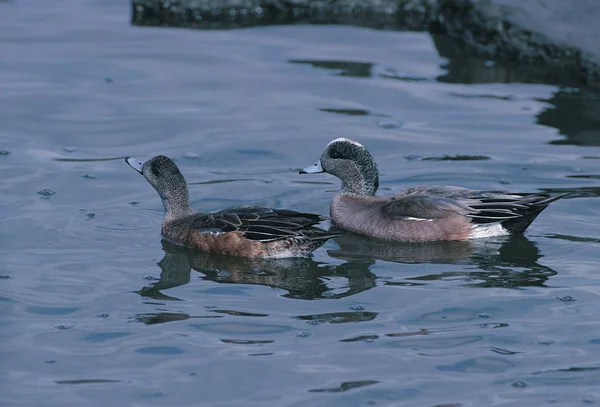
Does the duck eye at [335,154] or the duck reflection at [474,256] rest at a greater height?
the duck eye at [335,154]

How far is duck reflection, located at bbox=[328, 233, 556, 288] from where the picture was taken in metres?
8.87

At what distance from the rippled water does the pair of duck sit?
0.53 feet

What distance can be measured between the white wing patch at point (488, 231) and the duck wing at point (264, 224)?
56.6 inches

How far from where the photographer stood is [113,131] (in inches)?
500

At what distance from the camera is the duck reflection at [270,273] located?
8.59 meters

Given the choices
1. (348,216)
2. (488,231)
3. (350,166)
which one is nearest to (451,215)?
(488,231)

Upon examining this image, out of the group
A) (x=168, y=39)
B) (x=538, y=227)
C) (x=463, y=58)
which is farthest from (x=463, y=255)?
(x=168, y=39)

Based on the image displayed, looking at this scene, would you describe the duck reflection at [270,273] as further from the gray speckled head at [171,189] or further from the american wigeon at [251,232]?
the gray speckled head at [171,189]

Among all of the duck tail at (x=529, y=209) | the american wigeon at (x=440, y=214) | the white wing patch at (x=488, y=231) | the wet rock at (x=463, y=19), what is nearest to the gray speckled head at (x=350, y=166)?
the american wigeon at (x=440, y=214)

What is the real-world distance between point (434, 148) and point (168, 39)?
5166 millimetres

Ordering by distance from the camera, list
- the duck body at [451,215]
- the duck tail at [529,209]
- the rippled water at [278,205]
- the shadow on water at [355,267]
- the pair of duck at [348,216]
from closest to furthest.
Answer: the rippled water at [278,205] → the shadow on water at [355,267] → the pair of duck at [348,216] → the duck tail at [529,209] → the duck body at [451,215]

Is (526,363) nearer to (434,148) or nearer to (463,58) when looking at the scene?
(434,148)

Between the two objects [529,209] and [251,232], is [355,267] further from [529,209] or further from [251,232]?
[529,209]

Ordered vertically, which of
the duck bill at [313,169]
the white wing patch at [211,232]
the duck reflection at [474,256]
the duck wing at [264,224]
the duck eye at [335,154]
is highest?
the duck eye at [335,154]
